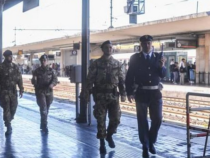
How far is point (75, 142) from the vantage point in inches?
301

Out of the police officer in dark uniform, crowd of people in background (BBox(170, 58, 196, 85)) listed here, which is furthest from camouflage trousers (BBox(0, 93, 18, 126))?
crowd of people in background (BBox(170, 58, 196, 85))

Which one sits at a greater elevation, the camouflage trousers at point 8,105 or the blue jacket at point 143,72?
the blue jacket at point 143,72

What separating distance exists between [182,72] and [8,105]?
2278cm

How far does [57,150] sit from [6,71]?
7.35 ft

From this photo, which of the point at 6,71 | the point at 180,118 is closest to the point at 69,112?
the point at 180,118

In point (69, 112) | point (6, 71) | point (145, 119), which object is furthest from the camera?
point (69, 112)

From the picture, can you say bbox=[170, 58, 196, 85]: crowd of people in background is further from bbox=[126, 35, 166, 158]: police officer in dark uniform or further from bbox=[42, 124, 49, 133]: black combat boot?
bbox=[126, 35, 166, 158]: police officer in dark uniform

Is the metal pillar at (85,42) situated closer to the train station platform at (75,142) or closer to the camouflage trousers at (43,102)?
the train station platform at (75,142)

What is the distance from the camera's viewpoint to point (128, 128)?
30.9 ft

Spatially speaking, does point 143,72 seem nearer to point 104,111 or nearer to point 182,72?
point 104,111

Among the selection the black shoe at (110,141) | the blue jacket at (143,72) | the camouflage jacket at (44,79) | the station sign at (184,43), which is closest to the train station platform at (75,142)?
the black shoe at (110,141)

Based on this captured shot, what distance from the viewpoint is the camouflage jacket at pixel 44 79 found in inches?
340

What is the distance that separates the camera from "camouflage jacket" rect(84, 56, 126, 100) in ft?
21.9

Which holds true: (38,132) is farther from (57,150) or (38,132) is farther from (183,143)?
(183,143)
